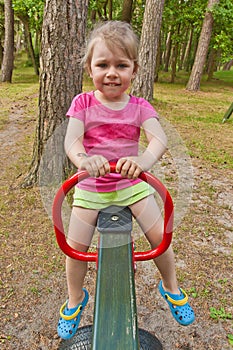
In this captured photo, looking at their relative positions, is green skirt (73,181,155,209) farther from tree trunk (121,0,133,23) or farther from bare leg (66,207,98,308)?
tree trunk (121,0,133,23)

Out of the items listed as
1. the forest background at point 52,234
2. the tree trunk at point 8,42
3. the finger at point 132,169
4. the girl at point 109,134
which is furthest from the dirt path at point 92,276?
the tree trunk at point 8,42

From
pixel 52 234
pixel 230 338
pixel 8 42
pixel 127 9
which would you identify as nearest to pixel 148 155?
pixel 230 338

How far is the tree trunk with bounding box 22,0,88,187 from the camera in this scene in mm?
3336

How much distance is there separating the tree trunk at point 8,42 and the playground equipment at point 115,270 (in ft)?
44.3

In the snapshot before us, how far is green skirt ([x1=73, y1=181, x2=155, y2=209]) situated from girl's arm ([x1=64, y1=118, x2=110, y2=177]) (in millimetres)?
272

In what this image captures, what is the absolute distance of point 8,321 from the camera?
241 cm

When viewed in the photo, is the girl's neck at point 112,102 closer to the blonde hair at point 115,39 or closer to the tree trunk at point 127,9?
the blonde hair at point 115,39

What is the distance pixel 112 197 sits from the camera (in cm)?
170

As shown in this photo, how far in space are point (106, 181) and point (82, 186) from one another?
5.3 inches

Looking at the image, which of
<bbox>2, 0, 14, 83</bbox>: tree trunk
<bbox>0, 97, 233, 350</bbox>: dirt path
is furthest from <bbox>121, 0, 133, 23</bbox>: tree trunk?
<bbox>0, 97, 233, 350</bbox>: dirt path

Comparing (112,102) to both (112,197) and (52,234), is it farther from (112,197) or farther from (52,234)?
(52,234)

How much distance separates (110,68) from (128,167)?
0.63 meters

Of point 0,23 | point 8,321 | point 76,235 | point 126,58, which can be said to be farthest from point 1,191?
point 0,23

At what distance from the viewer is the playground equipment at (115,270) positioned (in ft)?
3.75
